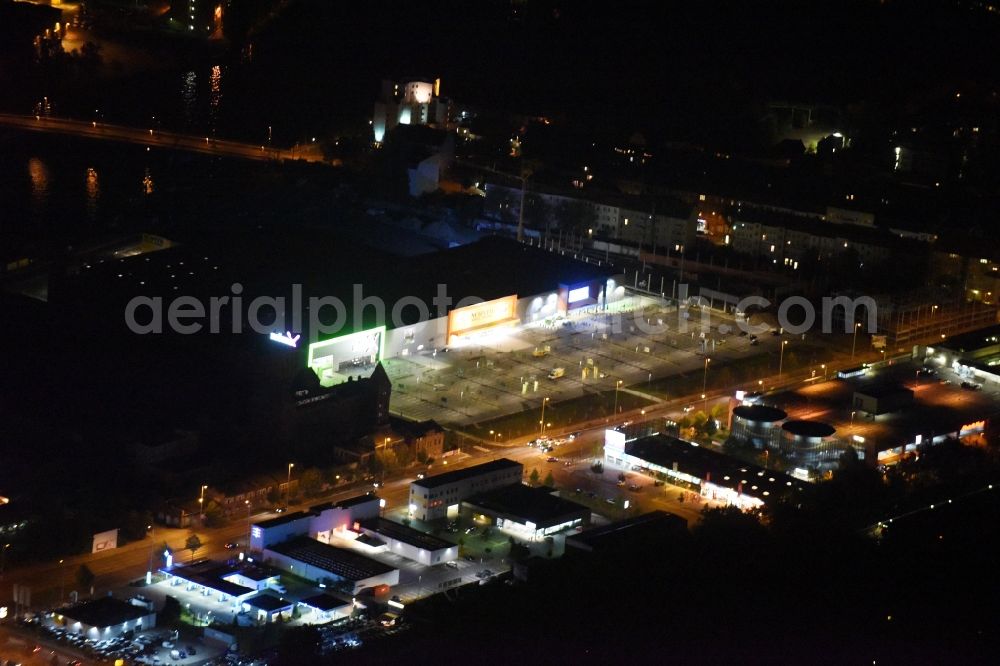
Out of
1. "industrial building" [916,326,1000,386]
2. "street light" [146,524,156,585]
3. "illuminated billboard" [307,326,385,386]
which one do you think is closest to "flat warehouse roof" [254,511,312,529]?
"street light" [146,524,156,585]

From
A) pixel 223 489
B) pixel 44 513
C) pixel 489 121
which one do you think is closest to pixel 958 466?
pixel 223 489

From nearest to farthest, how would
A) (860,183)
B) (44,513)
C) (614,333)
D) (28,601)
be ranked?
(28,601), (44,513), (614,333), (860,183)

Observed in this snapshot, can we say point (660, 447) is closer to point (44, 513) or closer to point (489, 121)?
point (44, 513)

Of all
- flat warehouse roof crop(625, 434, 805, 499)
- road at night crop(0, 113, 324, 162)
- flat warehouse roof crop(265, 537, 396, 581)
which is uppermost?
road at night crop(0, 113, 324, 162)

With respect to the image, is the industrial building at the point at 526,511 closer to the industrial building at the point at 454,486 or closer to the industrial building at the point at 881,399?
the industrial building at the point at 454,486

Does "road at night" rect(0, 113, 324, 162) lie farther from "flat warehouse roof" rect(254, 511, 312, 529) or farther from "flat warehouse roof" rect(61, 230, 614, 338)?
"flat warehouse roof" rect(254, 511, 312, 529)

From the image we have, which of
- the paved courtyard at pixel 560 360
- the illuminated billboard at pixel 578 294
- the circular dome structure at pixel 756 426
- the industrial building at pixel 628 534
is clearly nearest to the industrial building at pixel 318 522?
the industrial building at pixel 628 534
